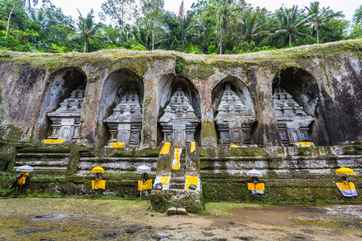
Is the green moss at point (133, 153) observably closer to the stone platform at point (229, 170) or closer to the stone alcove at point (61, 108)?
the stone platform at point (229, 170)

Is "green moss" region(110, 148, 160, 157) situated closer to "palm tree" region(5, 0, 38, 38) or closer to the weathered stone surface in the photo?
the weathered stone surface

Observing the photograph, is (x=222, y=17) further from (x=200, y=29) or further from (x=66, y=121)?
(x=66, y=121)

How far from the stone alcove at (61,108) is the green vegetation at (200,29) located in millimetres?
11815

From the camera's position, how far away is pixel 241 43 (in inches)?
1027

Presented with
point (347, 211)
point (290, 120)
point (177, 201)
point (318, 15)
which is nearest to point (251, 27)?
point (318, 15)

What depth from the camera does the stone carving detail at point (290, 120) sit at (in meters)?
14.2

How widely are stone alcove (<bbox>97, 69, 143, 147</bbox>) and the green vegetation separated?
38.0 ft

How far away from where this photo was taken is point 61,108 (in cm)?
1490

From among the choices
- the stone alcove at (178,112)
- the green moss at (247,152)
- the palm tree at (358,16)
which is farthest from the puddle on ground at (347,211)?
the palm tree at (358,16)

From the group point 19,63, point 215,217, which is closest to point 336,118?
point 215,217

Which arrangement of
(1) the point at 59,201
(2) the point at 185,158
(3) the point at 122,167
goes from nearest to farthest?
(1) the point at 59,201 < (2) the point at 185,158 < (3) the point at 122,167

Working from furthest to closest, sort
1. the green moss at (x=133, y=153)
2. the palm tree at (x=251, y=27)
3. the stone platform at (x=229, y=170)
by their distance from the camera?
the palm tree at (x=251, y=27)
the green moss at (x=133, y=153)
the stone platform at (x=229, y=170)

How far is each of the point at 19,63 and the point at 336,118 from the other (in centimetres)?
1801

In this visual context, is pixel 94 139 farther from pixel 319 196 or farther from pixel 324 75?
pixel 324 75
